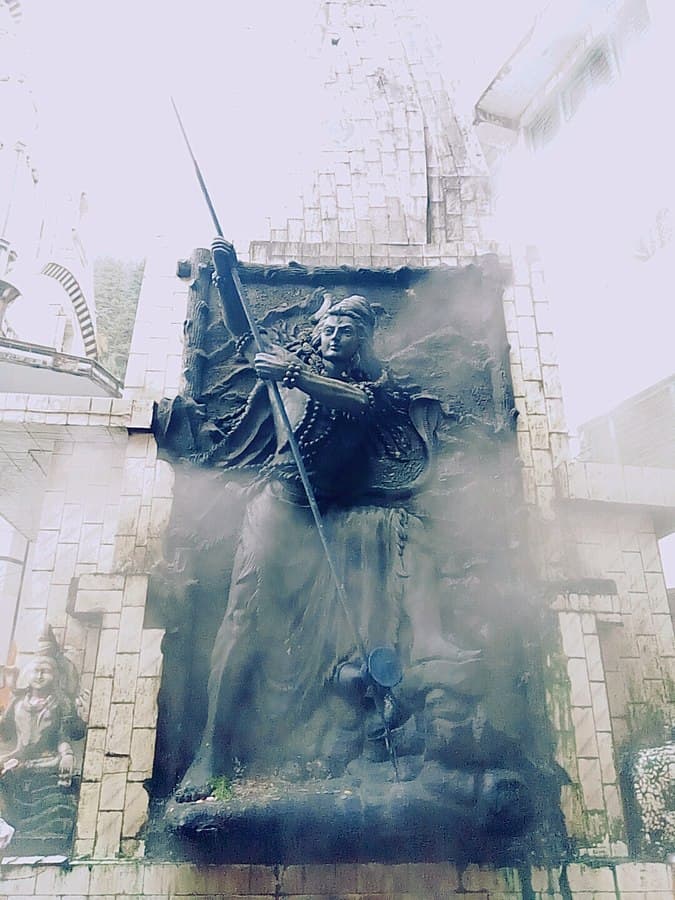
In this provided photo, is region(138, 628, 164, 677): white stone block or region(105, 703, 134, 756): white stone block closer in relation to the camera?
region(105, 703, 134, 756): white stone block

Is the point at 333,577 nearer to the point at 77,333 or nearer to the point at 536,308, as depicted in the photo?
the point at 536,308

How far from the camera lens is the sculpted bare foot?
124 inches

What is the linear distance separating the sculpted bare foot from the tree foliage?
7.03m

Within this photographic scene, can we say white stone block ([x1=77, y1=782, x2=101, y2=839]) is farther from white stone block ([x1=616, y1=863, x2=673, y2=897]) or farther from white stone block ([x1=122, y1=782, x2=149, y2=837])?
white stone block ([x1=616, y1=863, x2=673, y2=897])

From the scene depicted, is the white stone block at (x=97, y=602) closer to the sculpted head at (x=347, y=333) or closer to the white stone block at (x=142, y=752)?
the white stone block at (x=142, y=752)

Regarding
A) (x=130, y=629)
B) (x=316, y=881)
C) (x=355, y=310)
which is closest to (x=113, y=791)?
(x=130, y=629)

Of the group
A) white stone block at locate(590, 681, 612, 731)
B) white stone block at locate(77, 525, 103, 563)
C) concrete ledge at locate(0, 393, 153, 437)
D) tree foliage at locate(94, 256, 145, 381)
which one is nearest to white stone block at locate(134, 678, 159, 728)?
white stone block at locate(77, 525, 103, 563)

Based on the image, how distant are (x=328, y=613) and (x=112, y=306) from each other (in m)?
7.30

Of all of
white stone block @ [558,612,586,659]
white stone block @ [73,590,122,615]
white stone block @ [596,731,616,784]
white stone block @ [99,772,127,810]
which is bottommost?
white stone block @ [99,772,127,810]

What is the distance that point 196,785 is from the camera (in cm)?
319

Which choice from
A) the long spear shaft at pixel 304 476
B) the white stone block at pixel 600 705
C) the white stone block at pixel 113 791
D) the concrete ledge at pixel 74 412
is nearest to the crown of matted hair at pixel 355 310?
the long spear shaft at pixel 304 476

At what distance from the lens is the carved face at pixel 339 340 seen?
13.2 ft

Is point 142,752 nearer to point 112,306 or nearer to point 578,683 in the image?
point 578,683

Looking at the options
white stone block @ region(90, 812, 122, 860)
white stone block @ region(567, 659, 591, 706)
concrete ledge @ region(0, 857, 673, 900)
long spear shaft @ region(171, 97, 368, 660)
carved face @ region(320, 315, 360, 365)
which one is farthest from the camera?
carved face @ region(320, 315, 360, 365)
